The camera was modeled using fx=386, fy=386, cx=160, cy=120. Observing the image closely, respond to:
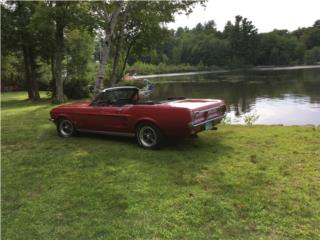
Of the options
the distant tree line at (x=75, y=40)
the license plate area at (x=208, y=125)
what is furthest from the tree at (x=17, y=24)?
the license plate area at (x=208, y=125)

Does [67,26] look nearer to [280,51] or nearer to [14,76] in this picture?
[14,76]

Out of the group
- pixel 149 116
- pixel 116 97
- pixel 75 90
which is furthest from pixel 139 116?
pixel 75 90

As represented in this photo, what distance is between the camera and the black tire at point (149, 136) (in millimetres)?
7262

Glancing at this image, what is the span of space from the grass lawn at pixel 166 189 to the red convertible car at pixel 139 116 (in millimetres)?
360

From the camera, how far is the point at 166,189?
17.4 ft

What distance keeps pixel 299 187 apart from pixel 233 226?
4.66 feet

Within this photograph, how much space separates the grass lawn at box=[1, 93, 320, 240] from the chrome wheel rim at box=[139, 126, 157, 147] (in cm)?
21

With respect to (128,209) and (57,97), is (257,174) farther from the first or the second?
(57,97)

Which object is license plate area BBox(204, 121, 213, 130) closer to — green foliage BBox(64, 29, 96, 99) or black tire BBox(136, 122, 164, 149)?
black tire BBox(136, 122, 164, 149)

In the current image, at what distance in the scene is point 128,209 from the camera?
4727mm

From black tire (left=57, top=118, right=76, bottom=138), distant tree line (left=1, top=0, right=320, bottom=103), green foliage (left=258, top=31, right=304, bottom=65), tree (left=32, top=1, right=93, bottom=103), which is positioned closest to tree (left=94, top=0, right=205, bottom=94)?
distant tree line (left=1, top=0, right=320, bottom=103)

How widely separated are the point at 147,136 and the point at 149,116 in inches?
18.3

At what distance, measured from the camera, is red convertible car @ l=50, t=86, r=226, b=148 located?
22.8 ft

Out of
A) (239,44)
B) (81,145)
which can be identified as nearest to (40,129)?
(81,145)
